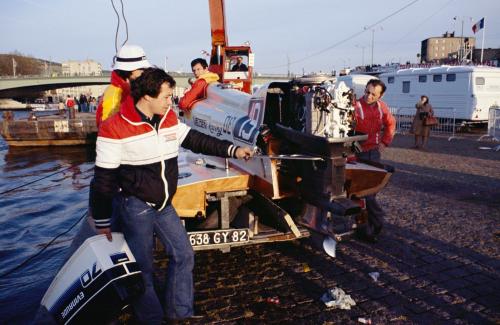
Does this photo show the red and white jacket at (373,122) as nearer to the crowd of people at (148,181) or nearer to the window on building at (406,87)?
the crowd of people at (148,181)

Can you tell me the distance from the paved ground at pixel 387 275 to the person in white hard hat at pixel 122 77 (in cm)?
205

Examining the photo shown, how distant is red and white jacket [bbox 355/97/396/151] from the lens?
5617mm

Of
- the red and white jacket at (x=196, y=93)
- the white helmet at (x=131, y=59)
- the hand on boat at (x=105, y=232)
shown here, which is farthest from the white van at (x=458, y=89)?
the hand on boat at (x=105, y=232)

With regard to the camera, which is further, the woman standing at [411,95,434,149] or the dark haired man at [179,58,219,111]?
the woman standing at [411,95,434,149]

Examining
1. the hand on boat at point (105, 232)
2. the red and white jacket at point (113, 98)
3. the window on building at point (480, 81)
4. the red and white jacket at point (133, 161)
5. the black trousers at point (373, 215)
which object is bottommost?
the black trousers at point (373, 215)

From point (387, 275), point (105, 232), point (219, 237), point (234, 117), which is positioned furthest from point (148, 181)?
point (387, 275)

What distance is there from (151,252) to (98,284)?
0.48m

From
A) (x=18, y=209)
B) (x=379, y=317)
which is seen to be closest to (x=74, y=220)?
(x=18, y=209)

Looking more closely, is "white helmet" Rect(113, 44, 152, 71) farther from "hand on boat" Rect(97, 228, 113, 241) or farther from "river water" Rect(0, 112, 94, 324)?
"river water" Rect(0, 112, 94, 324)

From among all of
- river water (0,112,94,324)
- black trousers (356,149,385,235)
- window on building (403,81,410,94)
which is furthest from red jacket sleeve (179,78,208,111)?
window on building (403,81,410,94)

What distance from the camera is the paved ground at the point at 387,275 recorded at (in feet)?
12.5

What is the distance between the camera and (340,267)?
482 cm

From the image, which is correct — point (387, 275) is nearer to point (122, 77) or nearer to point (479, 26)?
point (122, 77)

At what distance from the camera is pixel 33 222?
8.72 m
